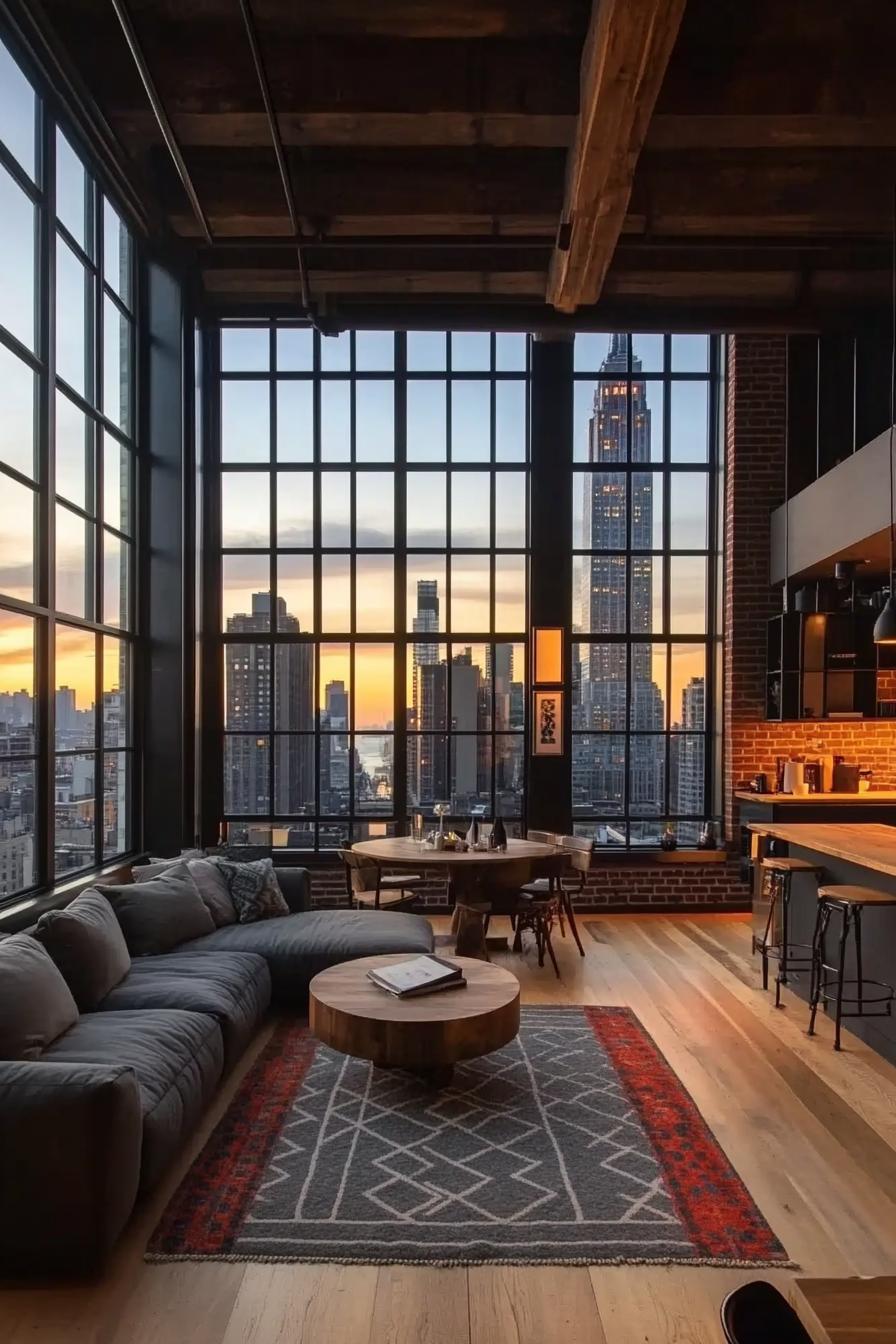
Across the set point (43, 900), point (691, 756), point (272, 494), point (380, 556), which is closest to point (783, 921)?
point (691, 756)

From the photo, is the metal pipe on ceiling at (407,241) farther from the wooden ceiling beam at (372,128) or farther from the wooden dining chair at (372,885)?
the wooden dining chair at (372,885)

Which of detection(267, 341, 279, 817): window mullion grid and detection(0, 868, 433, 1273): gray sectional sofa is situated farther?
detection(267, 341, 279, 817): window mullion grid

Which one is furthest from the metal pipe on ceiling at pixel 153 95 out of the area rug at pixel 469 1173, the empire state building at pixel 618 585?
the area rug at pixel 469 1173

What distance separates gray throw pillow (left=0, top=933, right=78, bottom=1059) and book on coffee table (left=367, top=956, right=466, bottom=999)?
128 cm

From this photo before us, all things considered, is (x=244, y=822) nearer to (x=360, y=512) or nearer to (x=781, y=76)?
(x=360, y=512)

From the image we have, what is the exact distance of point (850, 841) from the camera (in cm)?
492

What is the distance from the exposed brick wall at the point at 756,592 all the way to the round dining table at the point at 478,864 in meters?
2.67

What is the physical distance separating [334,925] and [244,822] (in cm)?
302

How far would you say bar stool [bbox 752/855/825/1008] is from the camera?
5.21 meters

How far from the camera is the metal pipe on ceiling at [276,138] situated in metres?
3.83

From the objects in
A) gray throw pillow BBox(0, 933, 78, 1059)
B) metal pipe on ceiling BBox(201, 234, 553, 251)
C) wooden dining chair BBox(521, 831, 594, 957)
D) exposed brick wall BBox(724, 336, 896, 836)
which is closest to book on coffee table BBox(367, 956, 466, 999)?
gray throw pillow BBox(0, 933, 78, 1059)

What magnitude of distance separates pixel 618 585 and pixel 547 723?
1.46 meters

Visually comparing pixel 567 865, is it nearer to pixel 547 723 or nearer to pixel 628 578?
pixel 547 723

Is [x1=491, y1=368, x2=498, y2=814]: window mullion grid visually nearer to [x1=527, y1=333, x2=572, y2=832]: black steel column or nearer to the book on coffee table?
[x1=527, y1=333, x2=572, y2=832]: black steel column
